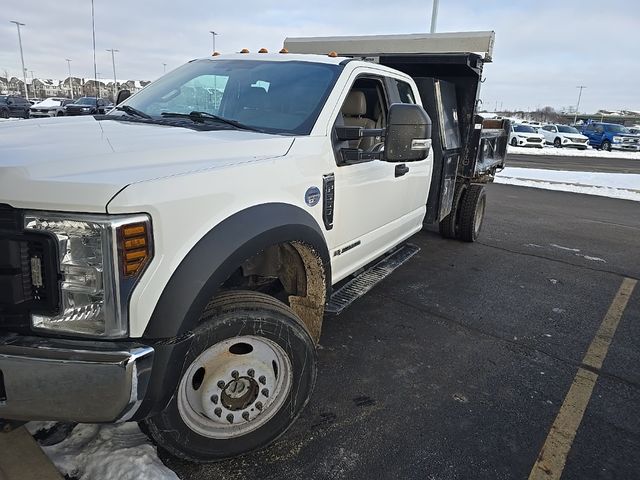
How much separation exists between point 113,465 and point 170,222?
116 centimetres

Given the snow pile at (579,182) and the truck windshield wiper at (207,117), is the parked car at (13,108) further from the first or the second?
the truck windshield wiper at (207,117)

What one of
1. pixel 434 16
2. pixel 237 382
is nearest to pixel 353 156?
pixel 237 382

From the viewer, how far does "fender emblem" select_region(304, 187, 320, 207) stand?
107 inches

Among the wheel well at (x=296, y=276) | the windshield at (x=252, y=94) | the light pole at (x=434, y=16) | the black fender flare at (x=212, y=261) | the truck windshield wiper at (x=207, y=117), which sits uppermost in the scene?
the light pole at (x=434, y=16)

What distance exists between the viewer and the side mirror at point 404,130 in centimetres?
289

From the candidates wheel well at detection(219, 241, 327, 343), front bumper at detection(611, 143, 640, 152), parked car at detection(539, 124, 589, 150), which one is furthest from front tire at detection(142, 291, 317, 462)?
front bumper at detection(611, 143, 640, 152)

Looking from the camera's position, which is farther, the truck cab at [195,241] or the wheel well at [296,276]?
the wheel well at [296,276]

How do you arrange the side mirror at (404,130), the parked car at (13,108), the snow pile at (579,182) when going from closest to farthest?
the side mirror at (404,130) < the snow pile at (579,182) < the parked car at (13,108)

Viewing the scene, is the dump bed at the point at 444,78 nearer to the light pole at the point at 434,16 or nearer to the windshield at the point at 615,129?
the light pole at the point at 434,16

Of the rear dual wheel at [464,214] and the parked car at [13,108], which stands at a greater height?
the parked car at [13,108]

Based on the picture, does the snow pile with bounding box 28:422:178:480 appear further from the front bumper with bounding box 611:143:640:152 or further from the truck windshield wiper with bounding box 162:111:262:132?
the front bumper with bounding box 611:143:640:152

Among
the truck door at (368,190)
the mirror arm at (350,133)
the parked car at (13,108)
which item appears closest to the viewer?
the mirror arm at (350,133)

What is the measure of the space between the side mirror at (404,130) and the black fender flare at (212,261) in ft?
2.75

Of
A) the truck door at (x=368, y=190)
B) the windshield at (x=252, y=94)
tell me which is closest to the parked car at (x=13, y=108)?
the windshield at (x=252, y=94)
